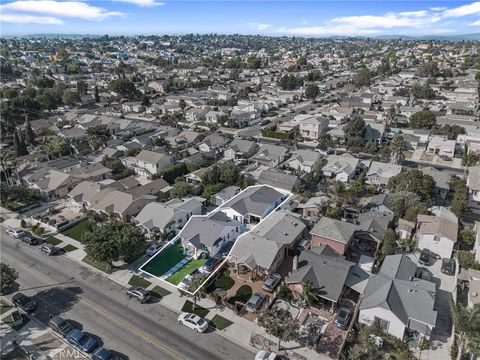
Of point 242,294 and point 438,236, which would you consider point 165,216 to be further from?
point 438,236

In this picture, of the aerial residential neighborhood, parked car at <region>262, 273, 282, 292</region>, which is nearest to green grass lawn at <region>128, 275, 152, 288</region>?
the aerial residential neighborhood

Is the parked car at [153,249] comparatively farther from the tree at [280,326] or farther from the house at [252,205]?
the tree at [280,326]

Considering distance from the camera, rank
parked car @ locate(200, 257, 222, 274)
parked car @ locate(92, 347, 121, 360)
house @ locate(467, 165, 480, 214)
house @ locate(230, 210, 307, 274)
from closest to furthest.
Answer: parked car @ locate(92, 347, 121, 360) → house @ locate(230, 210, 307, 274) → parked car @ locate(200, 257, 222, 274) → house @ locate(467, 165, 480, 214)

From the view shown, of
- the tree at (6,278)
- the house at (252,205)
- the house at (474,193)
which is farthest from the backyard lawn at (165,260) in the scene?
the house at (474,193)

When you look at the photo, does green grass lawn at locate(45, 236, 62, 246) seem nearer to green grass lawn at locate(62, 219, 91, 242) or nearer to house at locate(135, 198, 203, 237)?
green grass lawn at locate(62, 219, 91, 242)

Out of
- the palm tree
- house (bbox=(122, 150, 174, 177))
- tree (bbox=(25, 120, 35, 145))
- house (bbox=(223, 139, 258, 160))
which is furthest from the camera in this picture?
tree (bbox=(25, 120, 35, 145))

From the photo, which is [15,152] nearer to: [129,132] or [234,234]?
[129,132]

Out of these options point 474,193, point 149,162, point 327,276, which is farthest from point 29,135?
point 474,193
